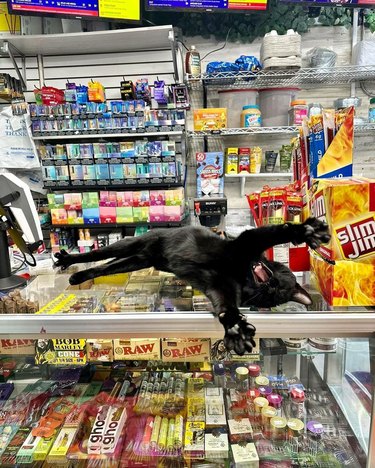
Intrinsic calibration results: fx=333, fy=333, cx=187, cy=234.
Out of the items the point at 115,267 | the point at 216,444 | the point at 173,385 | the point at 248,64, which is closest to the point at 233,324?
the point at 115,267

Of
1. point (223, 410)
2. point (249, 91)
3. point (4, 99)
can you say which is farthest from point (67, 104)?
point (223, 410)

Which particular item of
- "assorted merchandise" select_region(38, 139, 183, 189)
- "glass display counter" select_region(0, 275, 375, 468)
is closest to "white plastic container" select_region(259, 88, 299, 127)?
"assorted merchandise" select_region(38, 139, 183, 189)

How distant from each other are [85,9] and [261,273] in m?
2.94

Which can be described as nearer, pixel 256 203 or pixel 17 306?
pixel 17 306

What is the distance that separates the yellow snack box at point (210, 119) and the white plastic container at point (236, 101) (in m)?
0.28

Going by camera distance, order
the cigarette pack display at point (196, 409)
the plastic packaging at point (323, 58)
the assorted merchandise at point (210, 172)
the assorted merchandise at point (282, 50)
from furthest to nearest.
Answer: the assorted merchandise at point (210, 172) < the plastic packaging at point (323, 58) < the assorted merchandise at point (282, 50) < the cigarette pack display at point (196, 409)

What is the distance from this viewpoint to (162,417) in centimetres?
118

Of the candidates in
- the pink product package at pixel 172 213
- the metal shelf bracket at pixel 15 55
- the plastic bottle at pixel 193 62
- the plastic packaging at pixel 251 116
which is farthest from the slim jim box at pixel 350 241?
the metal shelf bracket at pixel 15 55

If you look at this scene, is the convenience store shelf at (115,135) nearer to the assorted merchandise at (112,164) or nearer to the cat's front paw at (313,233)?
the assorted merchandise at (112,164)

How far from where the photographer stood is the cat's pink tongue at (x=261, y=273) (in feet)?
2.59

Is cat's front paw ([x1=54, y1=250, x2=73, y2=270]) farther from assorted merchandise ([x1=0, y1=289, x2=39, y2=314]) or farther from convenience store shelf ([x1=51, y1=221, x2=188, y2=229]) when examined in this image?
convenience store shelf ([x1=51, y1=221, x2=188, y2=229])

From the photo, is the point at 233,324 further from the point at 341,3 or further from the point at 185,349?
the point at 341,3

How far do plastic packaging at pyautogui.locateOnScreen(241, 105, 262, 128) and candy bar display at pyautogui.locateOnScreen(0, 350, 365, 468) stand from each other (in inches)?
88.7

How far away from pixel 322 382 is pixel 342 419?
129 millimetres
